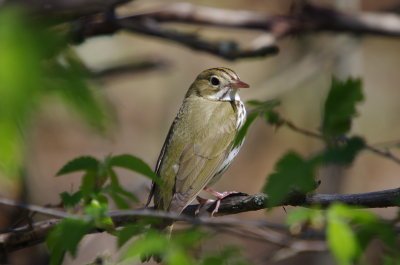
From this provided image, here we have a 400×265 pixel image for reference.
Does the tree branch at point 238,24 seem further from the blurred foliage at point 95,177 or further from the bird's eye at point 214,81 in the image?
the blurred foliage at point 95,177

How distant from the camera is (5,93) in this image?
105cm

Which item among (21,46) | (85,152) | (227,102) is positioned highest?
(21,46)

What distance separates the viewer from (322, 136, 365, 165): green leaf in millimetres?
1935

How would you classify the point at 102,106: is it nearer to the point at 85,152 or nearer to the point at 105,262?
the point at 105,262

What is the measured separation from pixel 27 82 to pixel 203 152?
3.29 m

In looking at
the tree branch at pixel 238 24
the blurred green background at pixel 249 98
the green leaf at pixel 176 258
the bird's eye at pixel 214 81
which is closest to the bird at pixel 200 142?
the bird's eye at pixel 214 81

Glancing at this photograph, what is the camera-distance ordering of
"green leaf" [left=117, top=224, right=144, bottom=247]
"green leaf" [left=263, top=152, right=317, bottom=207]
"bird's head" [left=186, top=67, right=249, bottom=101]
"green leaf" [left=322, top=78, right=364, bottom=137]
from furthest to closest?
"bird's head" [left=186, top=67, right=249, bottom=101] < "green leaf" [left=322, top=78, right=364, bottom=137] < "green leaf" [left=117, top=224, right=144, bottom=247] < "green leaf" [left=263, top=152, right=317, bottom=207]

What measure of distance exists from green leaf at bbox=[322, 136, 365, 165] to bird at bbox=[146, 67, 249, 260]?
1647 millimetres

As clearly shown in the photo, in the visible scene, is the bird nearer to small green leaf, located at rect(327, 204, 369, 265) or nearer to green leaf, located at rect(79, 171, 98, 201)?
green leaf, located at rect(79, 171, 98, 201)

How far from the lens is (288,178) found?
195 cm

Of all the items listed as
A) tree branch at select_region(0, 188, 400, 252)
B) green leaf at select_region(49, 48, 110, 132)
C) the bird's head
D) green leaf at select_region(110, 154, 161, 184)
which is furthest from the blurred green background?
green leaf at select_region(49, 48, 110, 132)

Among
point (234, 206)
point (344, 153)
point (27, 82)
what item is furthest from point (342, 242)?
point (234, 206)

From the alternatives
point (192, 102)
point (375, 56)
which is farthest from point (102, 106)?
point (375, 56)

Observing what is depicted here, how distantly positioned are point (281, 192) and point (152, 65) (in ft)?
10.9
